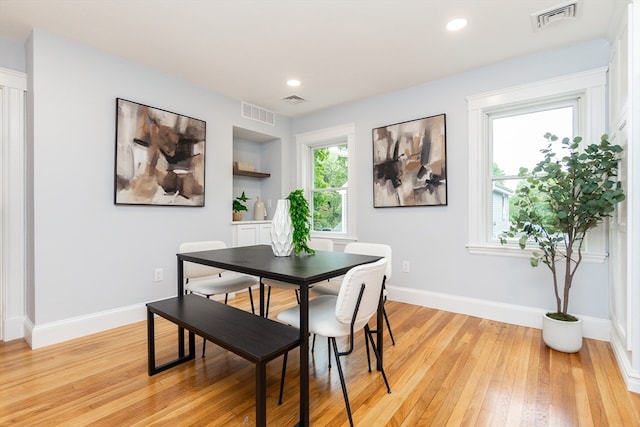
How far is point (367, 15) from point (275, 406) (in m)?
2.69

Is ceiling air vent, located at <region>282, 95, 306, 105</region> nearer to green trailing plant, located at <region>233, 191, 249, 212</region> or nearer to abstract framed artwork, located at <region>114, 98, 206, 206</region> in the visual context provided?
abstract framed artwork, located at <region>114, 98, 206, 206</region>

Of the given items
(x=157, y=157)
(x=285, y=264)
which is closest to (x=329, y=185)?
(x=157, y=157)

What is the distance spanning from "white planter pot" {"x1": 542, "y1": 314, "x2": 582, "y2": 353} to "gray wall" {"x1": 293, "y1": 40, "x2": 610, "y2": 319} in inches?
18.4

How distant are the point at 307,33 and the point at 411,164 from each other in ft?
5.96

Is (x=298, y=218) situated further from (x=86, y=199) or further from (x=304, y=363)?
(x=86, y=199)

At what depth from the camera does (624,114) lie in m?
2.03

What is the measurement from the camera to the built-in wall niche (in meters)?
4.64

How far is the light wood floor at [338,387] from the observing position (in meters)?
1.64

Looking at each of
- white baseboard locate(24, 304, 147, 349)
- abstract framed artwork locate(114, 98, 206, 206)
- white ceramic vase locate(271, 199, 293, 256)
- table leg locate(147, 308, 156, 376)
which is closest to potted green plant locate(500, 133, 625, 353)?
white ceramic vase locate(271, 199, 293, 256)

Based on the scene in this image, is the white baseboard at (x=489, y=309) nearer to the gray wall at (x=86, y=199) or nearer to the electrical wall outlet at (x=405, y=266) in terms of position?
the electrical wall outlet at (x=405, y=266)

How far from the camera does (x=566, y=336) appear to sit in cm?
233

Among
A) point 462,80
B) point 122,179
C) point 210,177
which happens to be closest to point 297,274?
point 122,179

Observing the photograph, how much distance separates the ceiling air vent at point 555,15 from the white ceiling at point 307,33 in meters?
0.05

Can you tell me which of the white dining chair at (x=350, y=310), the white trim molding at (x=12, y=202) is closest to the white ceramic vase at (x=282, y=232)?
the white dining chair at (x=350, y=310)
